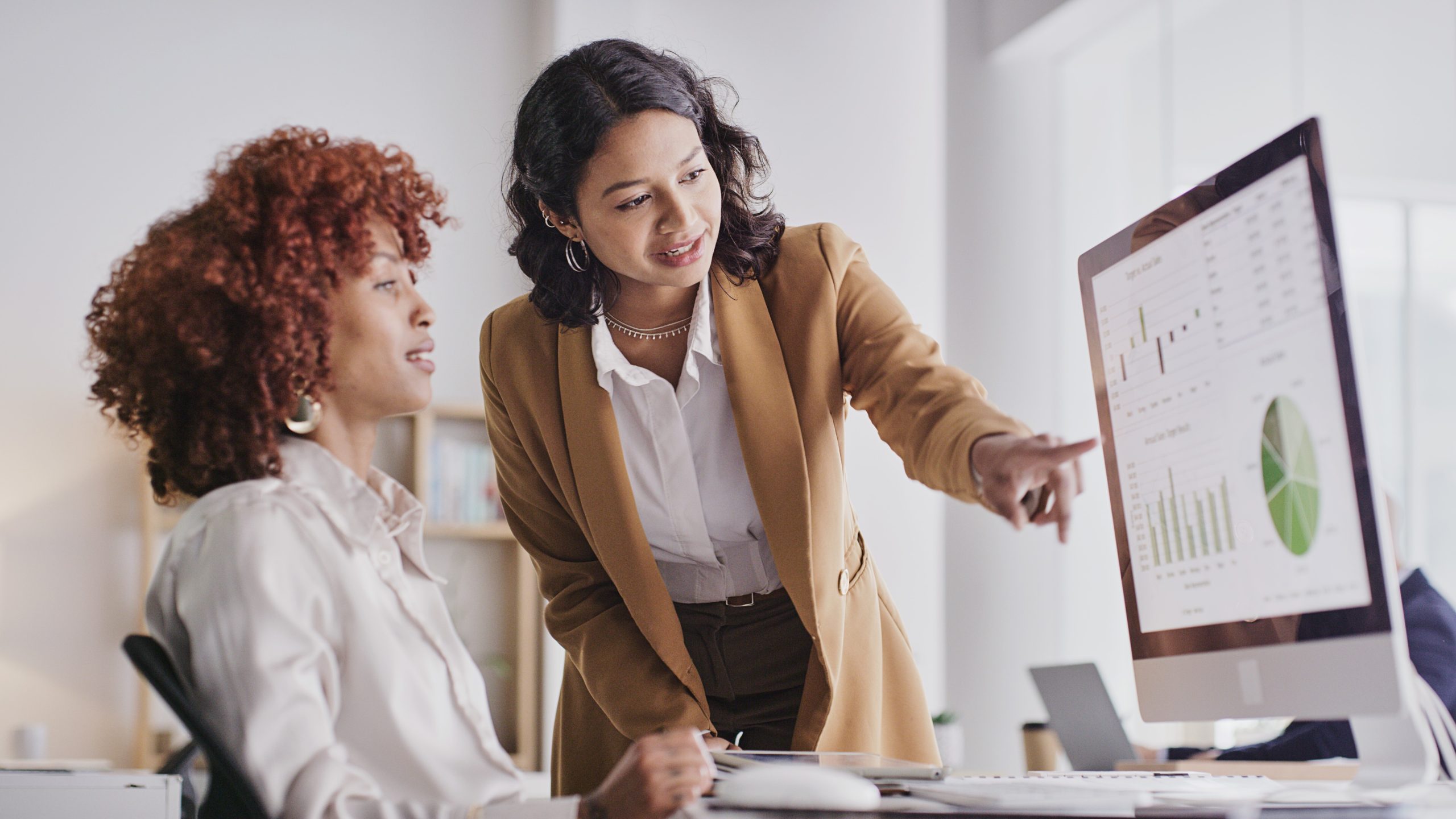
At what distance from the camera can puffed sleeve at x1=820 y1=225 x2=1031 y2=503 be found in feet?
3.93

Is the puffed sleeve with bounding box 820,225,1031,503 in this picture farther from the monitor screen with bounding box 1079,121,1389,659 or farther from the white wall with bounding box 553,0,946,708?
the white wall with bounding box 553,0,946,708

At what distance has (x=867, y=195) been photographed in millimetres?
4477

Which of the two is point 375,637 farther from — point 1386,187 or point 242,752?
point 1386,187

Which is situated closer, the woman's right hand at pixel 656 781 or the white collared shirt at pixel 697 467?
the woman's right hand at pixel 656 781

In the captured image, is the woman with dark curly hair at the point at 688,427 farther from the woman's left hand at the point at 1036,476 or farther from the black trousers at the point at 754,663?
the woman's left hand at the point at 1036,476

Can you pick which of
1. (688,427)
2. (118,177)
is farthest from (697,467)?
(118,177)

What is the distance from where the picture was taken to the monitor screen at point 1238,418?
3.03ft

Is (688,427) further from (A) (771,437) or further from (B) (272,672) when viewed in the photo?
(B) (272,672)

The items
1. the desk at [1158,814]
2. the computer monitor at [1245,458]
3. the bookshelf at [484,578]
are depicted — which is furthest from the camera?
the bookshelf at [484,578]

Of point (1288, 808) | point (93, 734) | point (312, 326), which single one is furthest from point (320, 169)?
point (93, 734)

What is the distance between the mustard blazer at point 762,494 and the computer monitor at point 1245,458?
27 centimetres

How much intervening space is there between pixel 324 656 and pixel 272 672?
2.5 inches

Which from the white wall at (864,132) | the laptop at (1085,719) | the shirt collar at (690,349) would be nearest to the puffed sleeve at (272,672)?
the shirt collar at (690,349)

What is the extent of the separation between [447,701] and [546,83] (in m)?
0.81
